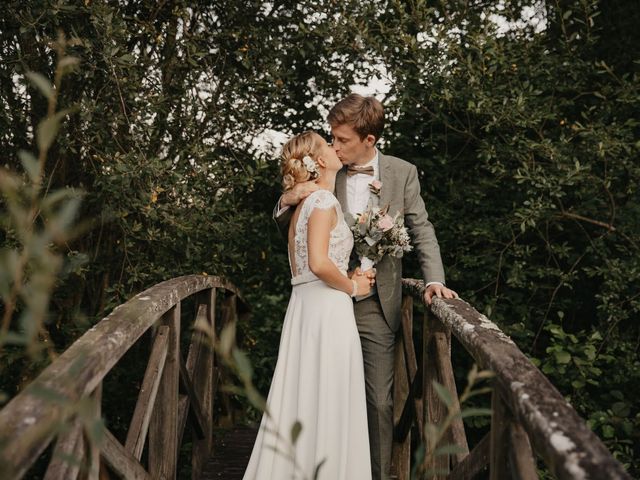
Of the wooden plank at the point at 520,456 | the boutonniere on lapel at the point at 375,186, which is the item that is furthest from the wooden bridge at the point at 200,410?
the boutonniere on lapel at the point at 375,186

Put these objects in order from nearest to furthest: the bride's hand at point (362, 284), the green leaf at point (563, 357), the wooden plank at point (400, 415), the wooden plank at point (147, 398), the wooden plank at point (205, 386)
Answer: the wooden plank at point (147, 398)
the bride's hand at point (362, 284)
the wooden plank at point (400, 415)
the wooden plank at point (205, 386)
the green leaf at point (563, 357)

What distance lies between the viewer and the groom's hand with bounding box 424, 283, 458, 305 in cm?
323

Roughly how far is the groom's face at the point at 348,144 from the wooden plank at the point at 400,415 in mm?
1303

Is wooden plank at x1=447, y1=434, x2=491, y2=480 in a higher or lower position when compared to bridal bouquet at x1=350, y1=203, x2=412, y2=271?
lower

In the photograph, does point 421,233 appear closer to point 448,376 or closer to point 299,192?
point 299,192

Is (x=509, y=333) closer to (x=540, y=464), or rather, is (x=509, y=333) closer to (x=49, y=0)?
(x=540, y=464)

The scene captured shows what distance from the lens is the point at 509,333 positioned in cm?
577

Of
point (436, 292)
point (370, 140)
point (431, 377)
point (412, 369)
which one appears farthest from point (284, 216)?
point (412, 369)

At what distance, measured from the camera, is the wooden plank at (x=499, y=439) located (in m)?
1.85

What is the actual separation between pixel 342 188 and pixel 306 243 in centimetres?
53

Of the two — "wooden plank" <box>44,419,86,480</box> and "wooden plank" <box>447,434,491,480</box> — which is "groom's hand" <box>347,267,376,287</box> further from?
"wooden plank" <box>44,419,86,480</box>

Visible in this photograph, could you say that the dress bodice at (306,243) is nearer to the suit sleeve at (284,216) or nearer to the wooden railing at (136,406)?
the suit sleeve at (284,216)

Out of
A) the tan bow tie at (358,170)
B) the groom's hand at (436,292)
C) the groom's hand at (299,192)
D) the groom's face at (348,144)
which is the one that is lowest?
the groom's hand at (436,292)

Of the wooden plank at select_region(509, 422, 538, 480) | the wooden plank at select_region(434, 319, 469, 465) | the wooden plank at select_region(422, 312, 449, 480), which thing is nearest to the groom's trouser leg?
the wooden plank at select_region(422, 312, 449, 480)
